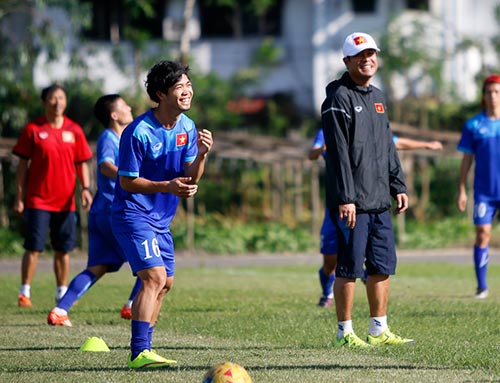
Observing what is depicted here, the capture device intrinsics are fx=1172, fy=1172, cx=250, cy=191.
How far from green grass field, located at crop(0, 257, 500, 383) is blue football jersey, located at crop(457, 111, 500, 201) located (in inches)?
46.7

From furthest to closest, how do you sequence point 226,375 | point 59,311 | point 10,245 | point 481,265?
point 10,245 < point 481,265 < point 59,311 < point 226,375

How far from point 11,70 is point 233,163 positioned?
17.4 feet

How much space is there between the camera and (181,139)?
811 cm

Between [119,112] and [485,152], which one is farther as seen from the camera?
[485,152]

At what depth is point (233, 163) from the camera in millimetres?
26531

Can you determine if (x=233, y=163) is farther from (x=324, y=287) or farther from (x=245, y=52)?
(x=324, y=287)

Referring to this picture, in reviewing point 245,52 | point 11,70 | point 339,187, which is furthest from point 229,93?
point 339,187

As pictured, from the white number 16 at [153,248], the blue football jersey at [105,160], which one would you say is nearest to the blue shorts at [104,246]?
the blue football jersey at [105,160]

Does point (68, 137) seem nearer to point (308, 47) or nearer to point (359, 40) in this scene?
point (359, 40)

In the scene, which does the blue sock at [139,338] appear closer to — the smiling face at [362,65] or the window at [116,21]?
the smiling face at [362,65]

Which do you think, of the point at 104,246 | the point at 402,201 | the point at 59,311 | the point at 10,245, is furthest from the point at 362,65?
the point at 10,245

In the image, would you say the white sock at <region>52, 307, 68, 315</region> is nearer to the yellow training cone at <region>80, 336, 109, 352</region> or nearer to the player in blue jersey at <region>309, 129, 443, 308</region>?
the yellow training cone at <region>80, 336, 109, 352</region>

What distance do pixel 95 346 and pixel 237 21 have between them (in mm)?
28681

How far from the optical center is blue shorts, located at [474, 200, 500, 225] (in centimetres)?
1298
